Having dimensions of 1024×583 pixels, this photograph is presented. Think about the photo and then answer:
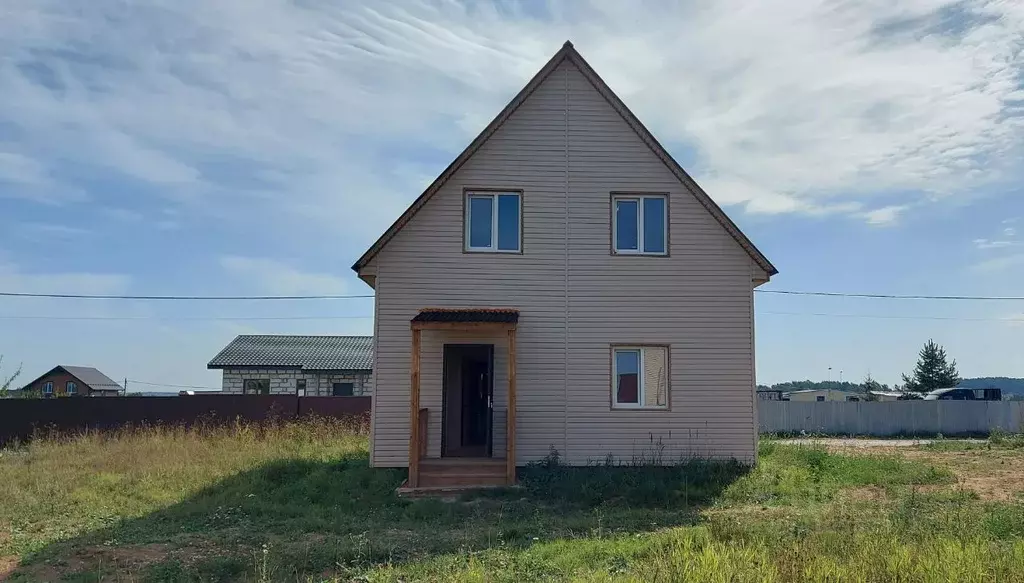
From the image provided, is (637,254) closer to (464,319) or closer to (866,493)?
(464,319)

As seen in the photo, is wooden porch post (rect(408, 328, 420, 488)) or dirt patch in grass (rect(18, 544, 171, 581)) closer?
dirt patch in grass (rect(18, 544, 171, 581))

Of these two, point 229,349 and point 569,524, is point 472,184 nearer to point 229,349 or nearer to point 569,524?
point 569,524

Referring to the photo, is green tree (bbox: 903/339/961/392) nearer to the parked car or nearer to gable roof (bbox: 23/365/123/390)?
the parked car

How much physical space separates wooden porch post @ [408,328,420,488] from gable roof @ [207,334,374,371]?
20468mm

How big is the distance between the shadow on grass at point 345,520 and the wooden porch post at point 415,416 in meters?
0.45

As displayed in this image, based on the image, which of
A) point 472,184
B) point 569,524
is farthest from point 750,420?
point 472,184

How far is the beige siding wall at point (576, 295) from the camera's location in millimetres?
15109

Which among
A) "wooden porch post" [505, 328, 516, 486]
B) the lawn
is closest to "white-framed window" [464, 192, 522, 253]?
"wooden porch post" [505, 328, 516, 486]

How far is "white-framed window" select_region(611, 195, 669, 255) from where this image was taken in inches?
619

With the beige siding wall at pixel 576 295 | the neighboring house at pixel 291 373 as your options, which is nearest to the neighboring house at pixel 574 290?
the beige siding wall at pixel 576 295

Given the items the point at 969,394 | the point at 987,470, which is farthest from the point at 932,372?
the point at 987,470

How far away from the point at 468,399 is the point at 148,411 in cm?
1280

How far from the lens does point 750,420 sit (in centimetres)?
1538

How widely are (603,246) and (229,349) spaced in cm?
2640
